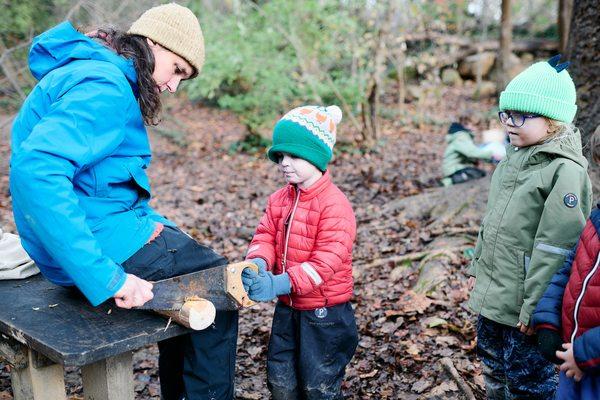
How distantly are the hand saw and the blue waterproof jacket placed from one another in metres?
0.22

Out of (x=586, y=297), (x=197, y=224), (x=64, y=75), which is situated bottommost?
(x=197, y=224)

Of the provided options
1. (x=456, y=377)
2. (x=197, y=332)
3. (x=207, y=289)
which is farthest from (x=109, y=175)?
(x=456, y=377)

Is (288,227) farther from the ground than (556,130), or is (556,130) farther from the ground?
(556,130)

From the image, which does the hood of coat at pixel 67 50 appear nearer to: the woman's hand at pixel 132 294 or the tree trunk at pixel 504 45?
the woman's hand at pixel 132 294

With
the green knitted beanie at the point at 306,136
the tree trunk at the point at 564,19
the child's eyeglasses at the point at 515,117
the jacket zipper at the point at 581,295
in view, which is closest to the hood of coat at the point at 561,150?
the child's eyeglasses at the point at 515,117

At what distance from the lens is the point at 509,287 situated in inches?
108

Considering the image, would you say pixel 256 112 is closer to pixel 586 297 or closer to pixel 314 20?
pixel 314 20

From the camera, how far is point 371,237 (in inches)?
239

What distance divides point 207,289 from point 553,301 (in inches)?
Result: 60.4

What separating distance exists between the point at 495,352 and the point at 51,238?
2295mm

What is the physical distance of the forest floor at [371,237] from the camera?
365 cm

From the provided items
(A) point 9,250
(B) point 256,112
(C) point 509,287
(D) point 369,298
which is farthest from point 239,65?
(C) point 509,287

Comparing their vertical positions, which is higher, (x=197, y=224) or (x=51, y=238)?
(x=51, y=238)

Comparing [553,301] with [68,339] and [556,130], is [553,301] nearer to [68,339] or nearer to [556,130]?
[556,130]
